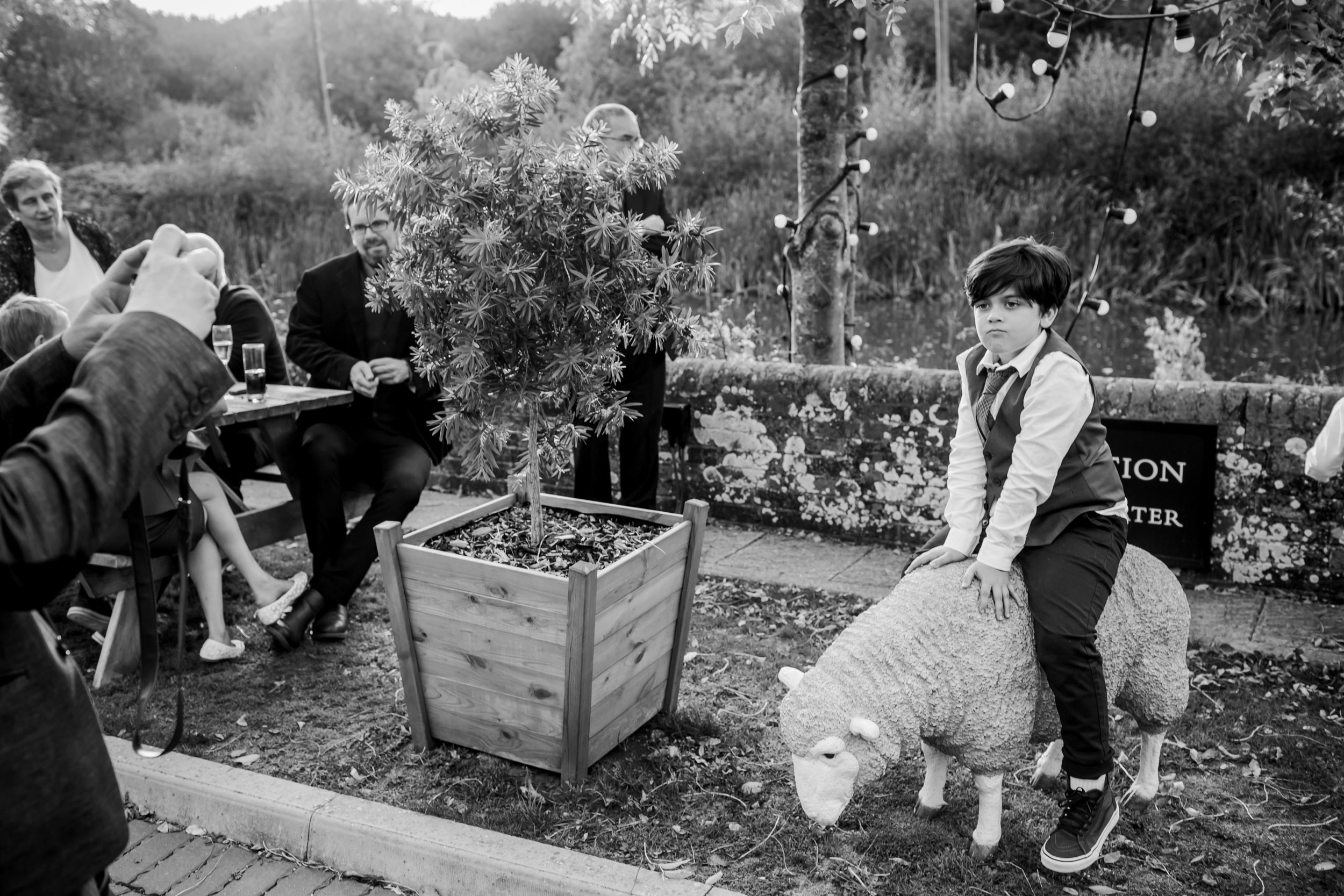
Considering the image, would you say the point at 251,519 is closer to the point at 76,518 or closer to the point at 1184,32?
the point at 76,518

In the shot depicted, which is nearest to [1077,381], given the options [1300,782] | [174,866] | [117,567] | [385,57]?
[1300,782]

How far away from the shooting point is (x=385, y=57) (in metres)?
42.2

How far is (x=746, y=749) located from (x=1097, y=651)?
1.35 meters

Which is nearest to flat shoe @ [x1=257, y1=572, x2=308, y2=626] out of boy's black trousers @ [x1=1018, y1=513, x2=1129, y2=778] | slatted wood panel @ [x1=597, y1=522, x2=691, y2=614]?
slatted wood panel @ [x1=597, y1=522, x2=691, y2=614]

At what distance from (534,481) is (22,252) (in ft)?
14.2

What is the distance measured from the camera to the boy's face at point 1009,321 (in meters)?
3.05

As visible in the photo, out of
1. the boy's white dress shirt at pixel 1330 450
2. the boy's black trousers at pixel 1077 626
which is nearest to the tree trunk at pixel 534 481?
the boy's black trousers at pixel 1077 626

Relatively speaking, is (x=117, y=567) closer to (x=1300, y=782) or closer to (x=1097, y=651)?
(x=1097, y=651)

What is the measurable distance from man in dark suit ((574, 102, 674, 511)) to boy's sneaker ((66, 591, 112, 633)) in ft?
8.15

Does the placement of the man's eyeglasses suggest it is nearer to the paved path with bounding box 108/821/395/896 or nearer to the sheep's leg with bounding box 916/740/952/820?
the paved path with bounding box 108/821/395/896

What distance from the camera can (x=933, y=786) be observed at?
3320 millimetres

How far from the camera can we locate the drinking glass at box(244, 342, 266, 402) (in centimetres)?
509

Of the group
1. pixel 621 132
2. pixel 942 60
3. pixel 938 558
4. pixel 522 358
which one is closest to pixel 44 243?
pixel 621 132

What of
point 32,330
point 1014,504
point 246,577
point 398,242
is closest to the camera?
point 1014,504
